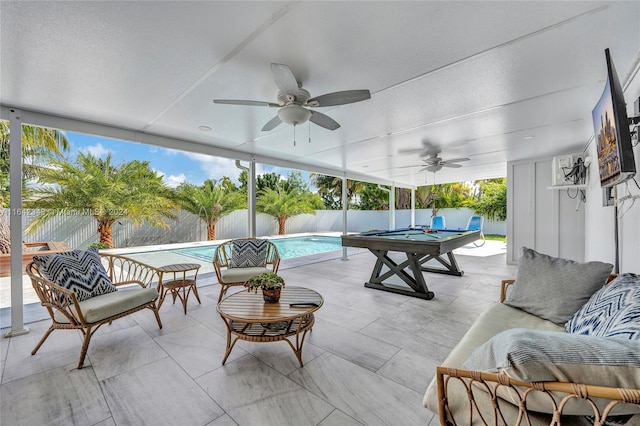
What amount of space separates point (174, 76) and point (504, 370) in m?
2.85

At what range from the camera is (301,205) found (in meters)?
13.0

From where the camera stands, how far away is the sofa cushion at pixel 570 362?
75 centimetres

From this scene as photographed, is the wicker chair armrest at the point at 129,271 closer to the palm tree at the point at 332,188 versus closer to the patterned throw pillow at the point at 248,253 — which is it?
the patterned throw pillow at the point at 248,253

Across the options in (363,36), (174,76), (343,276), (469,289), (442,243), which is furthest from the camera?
(343,276)

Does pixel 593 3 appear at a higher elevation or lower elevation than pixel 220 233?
higher

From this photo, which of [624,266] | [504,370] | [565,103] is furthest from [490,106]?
[504,370]

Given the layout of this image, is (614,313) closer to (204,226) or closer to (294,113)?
(294,113)

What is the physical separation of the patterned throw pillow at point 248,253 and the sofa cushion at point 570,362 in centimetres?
336

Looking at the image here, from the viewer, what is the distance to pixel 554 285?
74.0 inches

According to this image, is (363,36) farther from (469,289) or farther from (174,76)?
(469,289)

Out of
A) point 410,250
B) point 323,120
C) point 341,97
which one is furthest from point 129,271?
point 410,250

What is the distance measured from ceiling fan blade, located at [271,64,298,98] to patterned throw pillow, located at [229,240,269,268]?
244cm

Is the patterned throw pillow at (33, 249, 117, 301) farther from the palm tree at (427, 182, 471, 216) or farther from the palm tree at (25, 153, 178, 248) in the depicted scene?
the palm tree at (427, 182, 471, 216)

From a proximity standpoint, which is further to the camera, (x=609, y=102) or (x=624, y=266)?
(x=624, y=266)
